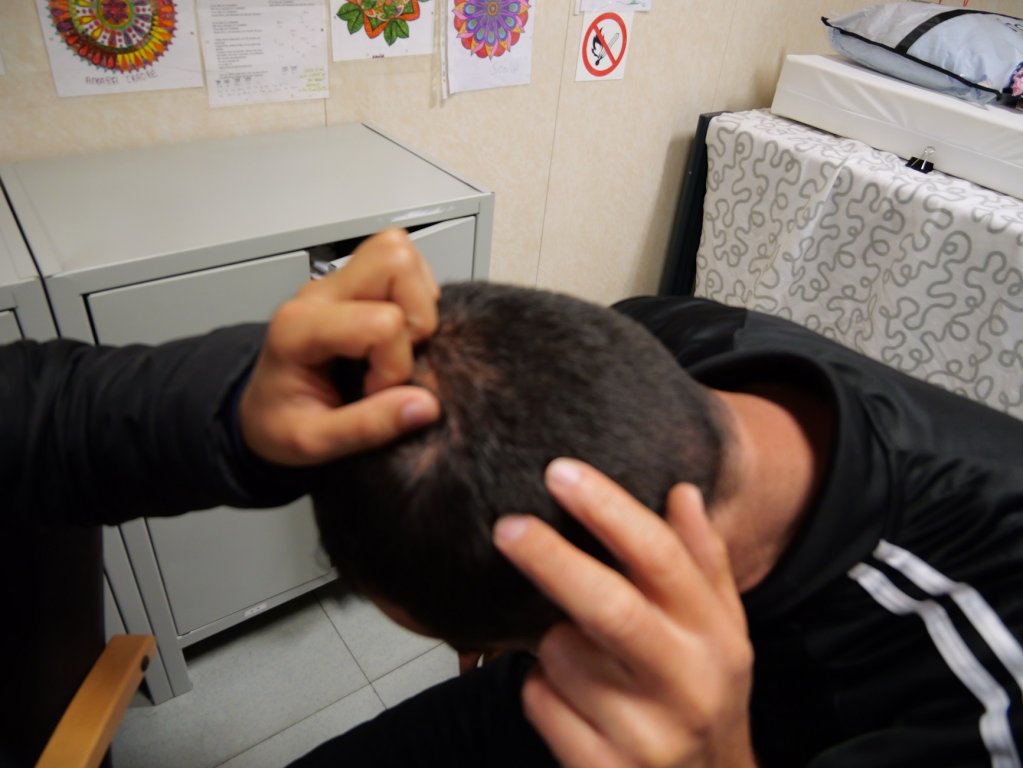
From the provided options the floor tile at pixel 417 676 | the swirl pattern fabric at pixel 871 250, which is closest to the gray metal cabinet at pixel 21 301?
the floor tile at pixel 417 676

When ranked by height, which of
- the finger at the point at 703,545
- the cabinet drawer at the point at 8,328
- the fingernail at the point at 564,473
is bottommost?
the cabinet drawer at the point at 8,328

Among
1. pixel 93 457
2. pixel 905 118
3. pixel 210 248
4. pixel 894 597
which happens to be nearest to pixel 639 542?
pixel 894 597

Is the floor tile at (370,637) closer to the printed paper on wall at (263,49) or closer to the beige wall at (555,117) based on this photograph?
the beige wall at (555,117)

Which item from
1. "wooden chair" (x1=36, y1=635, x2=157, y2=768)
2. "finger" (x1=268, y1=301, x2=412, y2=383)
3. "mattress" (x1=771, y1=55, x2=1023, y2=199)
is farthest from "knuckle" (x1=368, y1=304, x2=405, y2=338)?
"mattress" (x1=771, y1=55, x2=1023, y2=199)

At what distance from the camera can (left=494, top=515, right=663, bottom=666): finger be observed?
1.27ft

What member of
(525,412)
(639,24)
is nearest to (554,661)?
(525,412)

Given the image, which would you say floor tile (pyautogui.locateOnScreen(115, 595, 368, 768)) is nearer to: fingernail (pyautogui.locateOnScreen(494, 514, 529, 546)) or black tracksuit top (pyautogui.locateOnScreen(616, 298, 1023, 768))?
black tracksuit top (pyautogui.locateOnScreen(616, 298, 1023, 768))

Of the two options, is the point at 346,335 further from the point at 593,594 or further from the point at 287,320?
the point at 593,594

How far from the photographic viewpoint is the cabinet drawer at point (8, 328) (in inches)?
31.2

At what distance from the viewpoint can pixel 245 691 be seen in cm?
137

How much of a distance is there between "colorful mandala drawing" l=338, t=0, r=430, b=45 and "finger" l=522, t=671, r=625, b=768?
1198 mm

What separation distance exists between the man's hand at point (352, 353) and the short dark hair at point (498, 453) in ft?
0.08

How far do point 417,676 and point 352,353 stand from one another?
45.5 inches

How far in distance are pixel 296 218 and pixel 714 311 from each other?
1.99 feet
